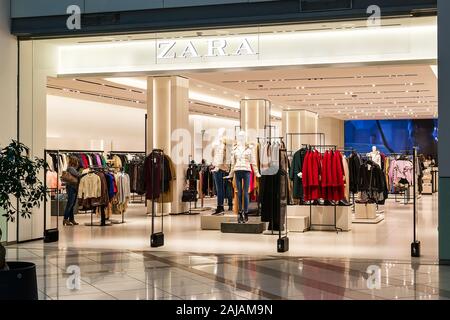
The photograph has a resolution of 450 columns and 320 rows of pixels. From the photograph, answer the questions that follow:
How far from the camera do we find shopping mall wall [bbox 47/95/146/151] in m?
19.2

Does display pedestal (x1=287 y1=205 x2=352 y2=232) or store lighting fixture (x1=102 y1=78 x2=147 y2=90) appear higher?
store lighting fixture (x1=102 y1=78 x2=147 y2=90)

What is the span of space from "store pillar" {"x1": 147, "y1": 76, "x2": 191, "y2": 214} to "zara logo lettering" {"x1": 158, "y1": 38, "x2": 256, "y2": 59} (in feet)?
19.6

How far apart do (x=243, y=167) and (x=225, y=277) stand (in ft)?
15.6

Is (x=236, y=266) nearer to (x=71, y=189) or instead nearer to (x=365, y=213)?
(x=71, y=189)

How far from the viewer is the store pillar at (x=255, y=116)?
18.8 m

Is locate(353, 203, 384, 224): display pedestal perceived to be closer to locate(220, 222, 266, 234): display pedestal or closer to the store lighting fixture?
locate(220, 222, 266, 234): display pedestal

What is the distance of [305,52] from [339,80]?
6520 millimetres

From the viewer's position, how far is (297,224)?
1198 cm

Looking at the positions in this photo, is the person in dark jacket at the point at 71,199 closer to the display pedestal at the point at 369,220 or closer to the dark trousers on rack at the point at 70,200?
the dark trousers on rack at the point at 70,200

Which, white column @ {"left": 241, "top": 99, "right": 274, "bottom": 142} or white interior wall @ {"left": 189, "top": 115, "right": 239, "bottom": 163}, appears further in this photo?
white interior wall @ {"left": 189, "top": 115, "right": 239, "bottom": 163}

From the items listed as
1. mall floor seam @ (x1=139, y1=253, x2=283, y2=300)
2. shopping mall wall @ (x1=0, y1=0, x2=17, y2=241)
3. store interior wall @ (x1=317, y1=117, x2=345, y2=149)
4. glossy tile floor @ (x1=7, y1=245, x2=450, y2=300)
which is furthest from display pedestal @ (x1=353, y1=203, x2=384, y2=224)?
store interior wall @ (x1=317, y1=117, x2=345, y2=149)

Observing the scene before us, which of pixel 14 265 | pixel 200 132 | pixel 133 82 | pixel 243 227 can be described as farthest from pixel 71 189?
pixel 200 132
